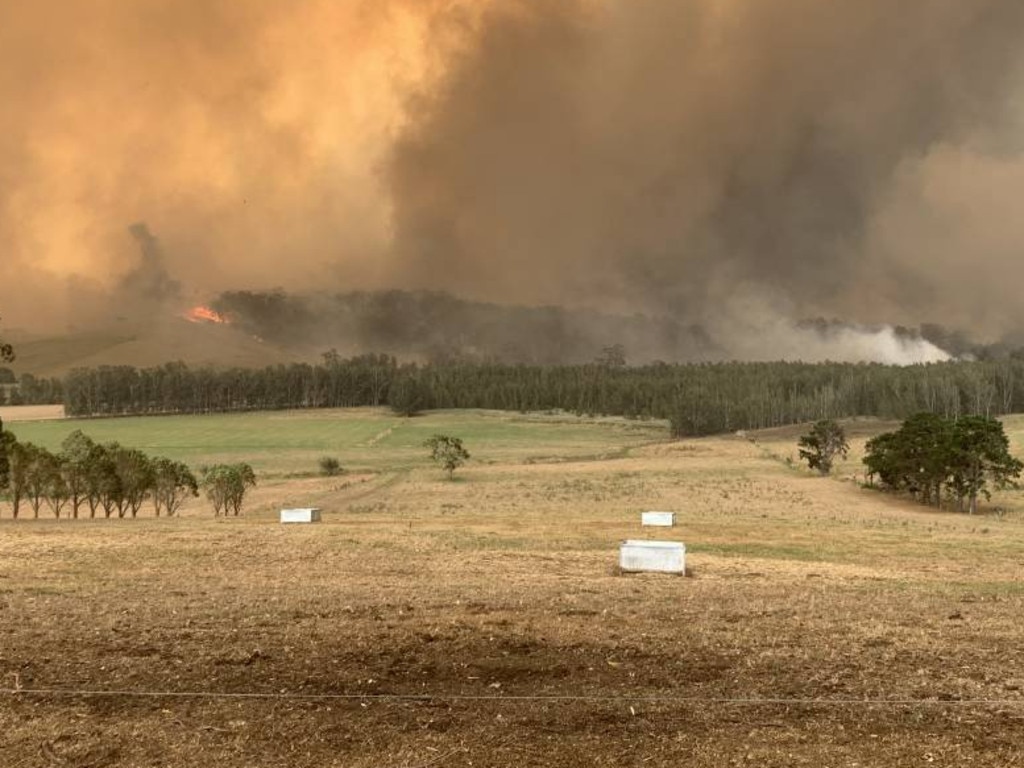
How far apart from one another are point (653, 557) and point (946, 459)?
228 feet

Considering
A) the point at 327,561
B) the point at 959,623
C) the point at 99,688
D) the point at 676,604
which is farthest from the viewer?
the point at 327,561

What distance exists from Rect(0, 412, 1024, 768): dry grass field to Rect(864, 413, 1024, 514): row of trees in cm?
4924

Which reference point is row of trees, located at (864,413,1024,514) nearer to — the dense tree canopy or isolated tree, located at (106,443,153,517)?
the dense tree canopy

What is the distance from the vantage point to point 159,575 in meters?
30.4

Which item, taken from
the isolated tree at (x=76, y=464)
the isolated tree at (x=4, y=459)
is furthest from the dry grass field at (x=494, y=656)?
the isolated tree at (x=76, y=464)

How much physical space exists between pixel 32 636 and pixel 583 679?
556 inches

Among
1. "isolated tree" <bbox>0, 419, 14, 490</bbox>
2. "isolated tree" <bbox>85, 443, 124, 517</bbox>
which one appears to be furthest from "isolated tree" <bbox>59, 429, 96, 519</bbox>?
"isolated tree" <bbox>0, 419, 14, 490</bbox>

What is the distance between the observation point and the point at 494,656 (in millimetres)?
18375

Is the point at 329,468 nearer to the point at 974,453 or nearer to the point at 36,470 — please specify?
the point at 36,470

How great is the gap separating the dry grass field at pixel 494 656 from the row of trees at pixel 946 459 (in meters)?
49.2

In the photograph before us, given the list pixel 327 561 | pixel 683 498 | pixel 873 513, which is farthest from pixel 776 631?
pixel 683 498

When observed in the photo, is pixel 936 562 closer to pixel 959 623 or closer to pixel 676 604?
pixel 959 623

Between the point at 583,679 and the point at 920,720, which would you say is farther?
the point at 583,679

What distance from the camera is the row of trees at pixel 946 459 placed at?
85.1m
